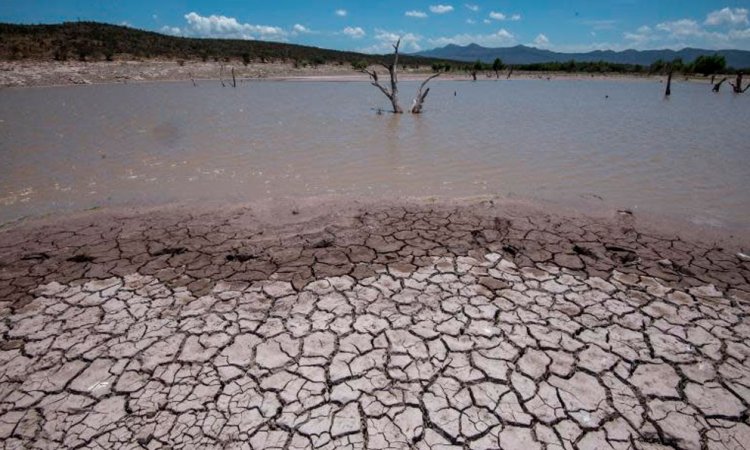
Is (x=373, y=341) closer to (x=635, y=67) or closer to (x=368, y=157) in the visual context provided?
(x=368, y=157)

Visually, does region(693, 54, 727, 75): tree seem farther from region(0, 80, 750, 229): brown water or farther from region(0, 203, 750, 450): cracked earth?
region(0, 203, 750, 450): cracked earth

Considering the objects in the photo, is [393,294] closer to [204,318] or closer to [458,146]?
[204,318]

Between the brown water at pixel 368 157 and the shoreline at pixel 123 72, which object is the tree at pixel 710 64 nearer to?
the shoreline at pixel 123 72

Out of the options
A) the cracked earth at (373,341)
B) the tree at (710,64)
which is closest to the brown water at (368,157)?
the cracked earth at (373,341)

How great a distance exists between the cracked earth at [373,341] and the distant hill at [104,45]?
36306 millimetres

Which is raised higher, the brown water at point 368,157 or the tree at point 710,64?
the tree at point 710,64

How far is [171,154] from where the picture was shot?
9188 mm

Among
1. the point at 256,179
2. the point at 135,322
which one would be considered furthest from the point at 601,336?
the point at 256,179

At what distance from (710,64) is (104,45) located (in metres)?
62.2

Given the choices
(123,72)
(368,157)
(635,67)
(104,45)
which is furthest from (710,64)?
(104,45)

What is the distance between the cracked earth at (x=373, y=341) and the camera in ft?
8.05

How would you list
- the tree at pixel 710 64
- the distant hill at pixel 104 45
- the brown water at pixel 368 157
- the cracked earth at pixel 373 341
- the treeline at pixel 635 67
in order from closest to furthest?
the cracked earth at pixel 373 341 < the brown water at pixel 368 157 < the distant hill at pixel 104 45 < the tree at pixel 710 64 < the treeline at pixel 635 67

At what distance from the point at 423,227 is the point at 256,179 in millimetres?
3800

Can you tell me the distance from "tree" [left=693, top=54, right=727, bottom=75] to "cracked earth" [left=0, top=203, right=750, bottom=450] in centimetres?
5260
